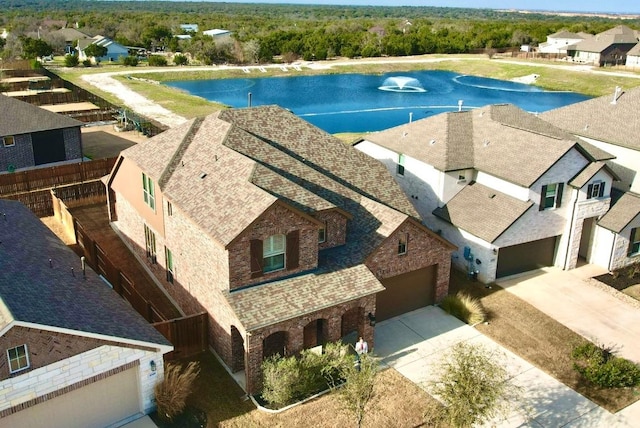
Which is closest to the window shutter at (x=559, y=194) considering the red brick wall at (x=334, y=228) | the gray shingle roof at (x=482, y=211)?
the gray shingle roof at (x=482, y=211)

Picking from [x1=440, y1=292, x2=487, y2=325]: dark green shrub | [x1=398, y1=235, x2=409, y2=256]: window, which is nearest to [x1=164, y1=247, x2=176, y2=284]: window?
[x1=398, y1=235, x2=409, y2=256]: window

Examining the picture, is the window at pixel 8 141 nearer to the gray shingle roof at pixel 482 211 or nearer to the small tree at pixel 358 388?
the gray shingle roof at pixel 482 211

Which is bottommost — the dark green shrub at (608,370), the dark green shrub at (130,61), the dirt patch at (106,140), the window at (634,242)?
the dark green shrub at (608,370)

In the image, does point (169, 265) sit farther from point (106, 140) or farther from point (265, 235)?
point (106, 140)

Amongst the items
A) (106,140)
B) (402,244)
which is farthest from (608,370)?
(106,140)

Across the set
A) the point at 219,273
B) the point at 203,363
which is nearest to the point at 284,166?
the point at 219,273
